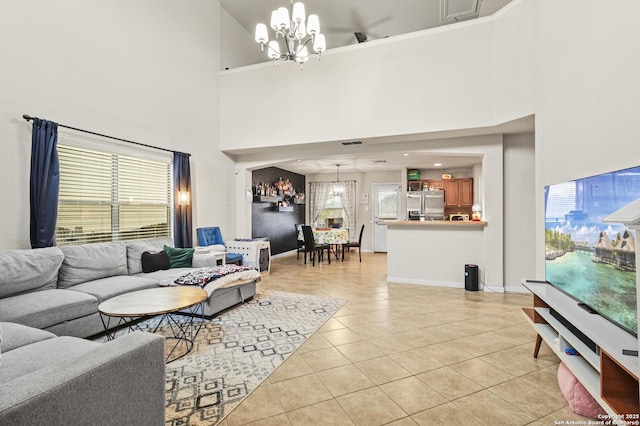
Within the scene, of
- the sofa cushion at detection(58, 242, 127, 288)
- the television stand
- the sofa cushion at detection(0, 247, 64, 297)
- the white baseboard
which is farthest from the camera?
the white baseboard

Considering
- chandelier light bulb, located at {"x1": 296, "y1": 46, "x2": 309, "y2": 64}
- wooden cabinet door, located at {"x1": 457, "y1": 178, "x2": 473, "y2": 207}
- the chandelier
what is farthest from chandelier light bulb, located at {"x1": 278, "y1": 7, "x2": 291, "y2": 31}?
wooden cabinet door, located at {"x1": 457, "y1": 178, "x2": 473, "y2": 207}

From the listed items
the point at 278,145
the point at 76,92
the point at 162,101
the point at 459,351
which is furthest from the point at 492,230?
the point at 76,92

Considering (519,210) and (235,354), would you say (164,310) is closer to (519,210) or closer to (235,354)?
(235,354)

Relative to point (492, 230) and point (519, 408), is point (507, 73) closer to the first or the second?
point (492, 230)

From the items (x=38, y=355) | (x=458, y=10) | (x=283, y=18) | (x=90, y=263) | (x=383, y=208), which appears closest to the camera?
(x=38, y=355)

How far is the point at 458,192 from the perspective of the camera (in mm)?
7867

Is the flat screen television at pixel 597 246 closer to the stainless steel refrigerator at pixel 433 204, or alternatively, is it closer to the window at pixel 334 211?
the stainless steel refrigerator at pixel 433 204

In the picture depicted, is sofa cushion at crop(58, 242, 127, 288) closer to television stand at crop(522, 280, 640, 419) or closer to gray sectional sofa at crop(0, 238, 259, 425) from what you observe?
gray sectional sofa at crop(0, 238, 259, 425)

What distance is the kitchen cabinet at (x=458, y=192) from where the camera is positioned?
7770 millimetres

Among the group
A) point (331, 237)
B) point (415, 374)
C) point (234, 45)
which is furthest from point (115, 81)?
point (331, 237)

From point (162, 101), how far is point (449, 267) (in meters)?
5.37

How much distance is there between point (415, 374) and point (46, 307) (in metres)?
2.99

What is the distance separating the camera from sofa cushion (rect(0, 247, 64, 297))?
262 cm

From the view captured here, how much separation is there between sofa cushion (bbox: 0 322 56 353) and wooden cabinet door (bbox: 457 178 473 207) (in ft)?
26.5
